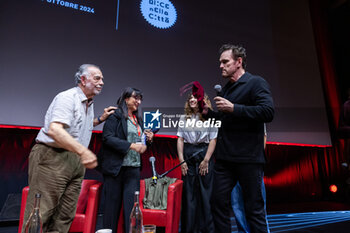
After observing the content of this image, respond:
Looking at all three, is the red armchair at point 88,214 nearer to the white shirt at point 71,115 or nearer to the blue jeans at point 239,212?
the white shirt at point 71,115

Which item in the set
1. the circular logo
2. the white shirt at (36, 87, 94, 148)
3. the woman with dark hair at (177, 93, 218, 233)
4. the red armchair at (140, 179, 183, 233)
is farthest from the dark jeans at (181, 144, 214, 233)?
the circular logo

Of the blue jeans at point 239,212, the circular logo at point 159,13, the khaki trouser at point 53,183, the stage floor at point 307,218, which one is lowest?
the stage floor at point 307,218

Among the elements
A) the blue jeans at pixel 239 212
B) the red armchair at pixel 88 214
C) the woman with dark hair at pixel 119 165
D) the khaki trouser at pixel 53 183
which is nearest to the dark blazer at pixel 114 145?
the woman with dark hair at pixel 119 165

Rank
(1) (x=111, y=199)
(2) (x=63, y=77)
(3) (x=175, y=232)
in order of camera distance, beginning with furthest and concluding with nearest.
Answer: (2) (x=63, y=77) < (3) (x=175, y=232) < (1) (x=111, y=199)

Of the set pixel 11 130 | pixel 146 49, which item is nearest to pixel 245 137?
pixel 146 49

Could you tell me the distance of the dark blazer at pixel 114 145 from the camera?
1958 mm

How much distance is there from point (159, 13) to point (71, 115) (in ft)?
7.61

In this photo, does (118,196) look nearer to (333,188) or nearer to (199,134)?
(199,134)

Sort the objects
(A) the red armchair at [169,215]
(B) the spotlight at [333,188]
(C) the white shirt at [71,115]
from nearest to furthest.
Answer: (C) the white shirt at [71,115] < (A) the red armchair at [169,215] < (B) the spotlight at [333,188]

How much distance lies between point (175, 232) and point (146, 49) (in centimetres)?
212

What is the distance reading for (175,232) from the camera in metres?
2.16

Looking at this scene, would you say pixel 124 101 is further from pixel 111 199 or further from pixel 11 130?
pixel 11 130

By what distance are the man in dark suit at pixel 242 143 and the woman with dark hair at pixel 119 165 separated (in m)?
0.71

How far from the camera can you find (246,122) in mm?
1558
